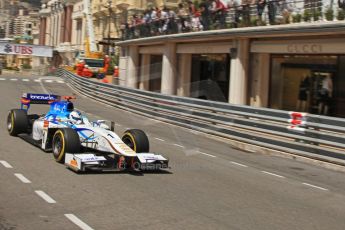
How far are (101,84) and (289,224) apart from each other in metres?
23.1

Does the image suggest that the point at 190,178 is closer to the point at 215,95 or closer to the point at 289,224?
the point at 289,224

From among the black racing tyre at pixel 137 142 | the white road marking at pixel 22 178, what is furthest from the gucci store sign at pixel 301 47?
the white road marking at pixel 22 178

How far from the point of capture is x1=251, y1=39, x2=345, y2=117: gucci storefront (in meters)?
19.1

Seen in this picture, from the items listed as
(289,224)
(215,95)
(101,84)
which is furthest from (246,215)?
(101,84)

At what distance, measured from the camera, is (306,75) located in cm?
2127

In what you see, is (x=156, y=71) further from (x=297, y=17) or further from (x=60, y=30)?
(x=60, y=30)

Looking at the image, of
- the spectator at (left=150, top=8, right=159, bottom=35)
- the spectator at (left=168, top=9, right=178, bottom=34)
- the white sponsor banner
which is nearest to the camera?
the spectator at (left=168, top=9, right=178, bottom=34)

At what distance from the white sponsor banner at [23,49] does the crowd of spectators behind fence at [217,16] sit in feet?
155

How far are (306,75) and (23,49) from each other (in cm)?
6404

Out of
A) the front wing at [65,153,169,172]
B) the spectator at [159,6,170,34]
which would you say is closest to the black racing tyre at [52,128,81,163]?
the front wing at [65,153,169,172]

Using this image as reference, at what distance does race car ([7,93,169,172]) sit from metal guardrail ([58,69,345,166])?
467 centimetres

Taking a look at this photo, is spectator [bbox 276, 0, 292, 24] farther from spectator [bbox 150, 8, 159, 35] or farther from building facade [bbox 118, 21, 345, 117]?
spectator [bbox 150, 8, 159, 35]

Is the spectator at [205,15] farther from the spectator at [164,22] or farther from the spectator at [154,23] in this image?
the spectator at [154,23]

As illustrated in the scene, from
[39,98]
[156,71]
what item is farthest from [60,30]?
[39,98]
